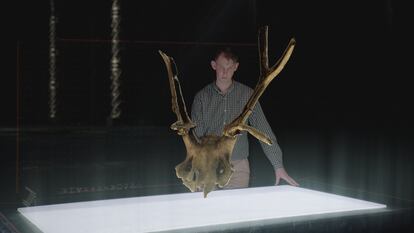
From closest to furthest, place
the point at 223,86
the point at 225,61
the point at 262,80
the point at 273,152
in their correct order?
the point at 262,80, the point at 225,61, the point at 273,152, the point at 223,86

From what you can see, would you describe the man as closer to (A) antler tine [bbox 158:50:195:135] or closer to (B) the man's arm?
(B) the man's arm

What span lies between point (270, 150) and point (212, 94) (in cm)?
47

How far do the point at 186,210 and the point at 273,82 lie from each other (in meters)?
2.03

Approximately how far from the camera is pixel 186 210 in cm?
242

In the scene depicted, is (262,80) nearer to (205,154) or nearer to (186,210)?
(205,154)

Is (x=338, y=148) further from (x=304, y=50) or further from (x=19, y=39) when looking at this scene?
(x=19, y=39)

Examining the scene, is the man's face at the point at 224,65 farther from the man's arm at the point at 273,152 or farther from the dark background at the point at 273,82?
A: the dark background at the point at 273,82

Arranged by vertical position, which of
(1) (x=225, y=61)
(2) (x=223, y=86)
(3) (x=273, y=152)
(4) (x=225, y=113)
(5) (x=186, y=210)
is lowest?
(5) (x=186, y=210)

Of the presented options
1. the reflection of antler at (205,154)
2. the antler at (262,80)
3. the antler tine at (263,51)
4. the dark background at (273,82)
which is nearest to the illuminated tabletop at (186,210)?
the reflection of antler at (205,154)

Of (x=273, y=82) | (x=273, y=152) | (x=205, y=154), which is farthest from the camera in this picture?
(x=273, y=82)

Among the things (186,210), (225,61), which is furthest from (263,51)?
(186,210)

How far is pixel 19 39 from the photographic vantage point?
377 centimetres

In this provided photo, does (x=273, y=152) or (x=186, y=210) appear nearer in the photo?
(x=186, y=210)

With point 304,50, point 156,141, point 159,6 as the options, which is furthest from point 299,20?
point 156,141
